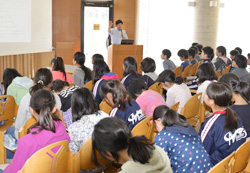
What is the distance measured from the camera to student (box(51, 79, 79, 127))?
3320 millimetres

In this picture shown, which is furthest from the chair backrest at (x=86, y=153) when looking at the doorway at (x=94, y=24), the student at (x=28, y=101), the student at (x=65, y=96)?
the doorway at (x=94, y=24)

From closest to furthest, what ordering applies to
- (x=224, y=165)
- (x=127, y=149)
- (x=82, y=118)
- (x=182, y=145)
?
(x=127, y=149) → (x=224, y=165) → (x=182, y=145) → (x=82, y=118)

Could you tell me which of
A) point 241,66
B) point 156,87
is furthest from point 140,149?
point 241,66

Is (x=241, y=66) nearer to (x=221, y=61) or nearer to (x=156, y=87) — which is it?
(x=221, y=61)

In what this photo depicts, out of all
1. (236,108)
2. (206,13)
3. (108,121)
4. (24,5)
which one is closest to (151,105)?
(236,108)

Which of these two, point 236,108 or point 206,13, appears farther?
point 206,13

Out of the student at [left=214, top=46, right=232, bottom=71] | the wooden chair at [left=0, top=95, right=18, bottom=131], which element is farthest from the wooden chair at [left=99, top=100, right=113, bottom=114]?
the student at [left=214, top=46, right=232, bottom=71]

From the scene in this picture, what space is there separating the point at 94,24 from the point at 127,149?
9.76 m

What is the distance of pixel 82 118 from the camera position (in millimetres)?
2660

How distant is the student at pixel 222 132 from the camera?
255 cm

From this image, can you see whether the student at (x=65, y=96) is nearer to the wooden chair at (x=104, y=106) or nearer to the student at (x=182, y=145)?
the wooden chair at (x=104, y=106)

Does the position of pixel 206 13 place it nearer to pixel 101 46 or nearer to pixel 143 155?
pixel 101 46

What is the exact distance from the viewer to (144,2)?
11.2m

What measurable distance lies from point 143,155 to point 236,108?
175cm
